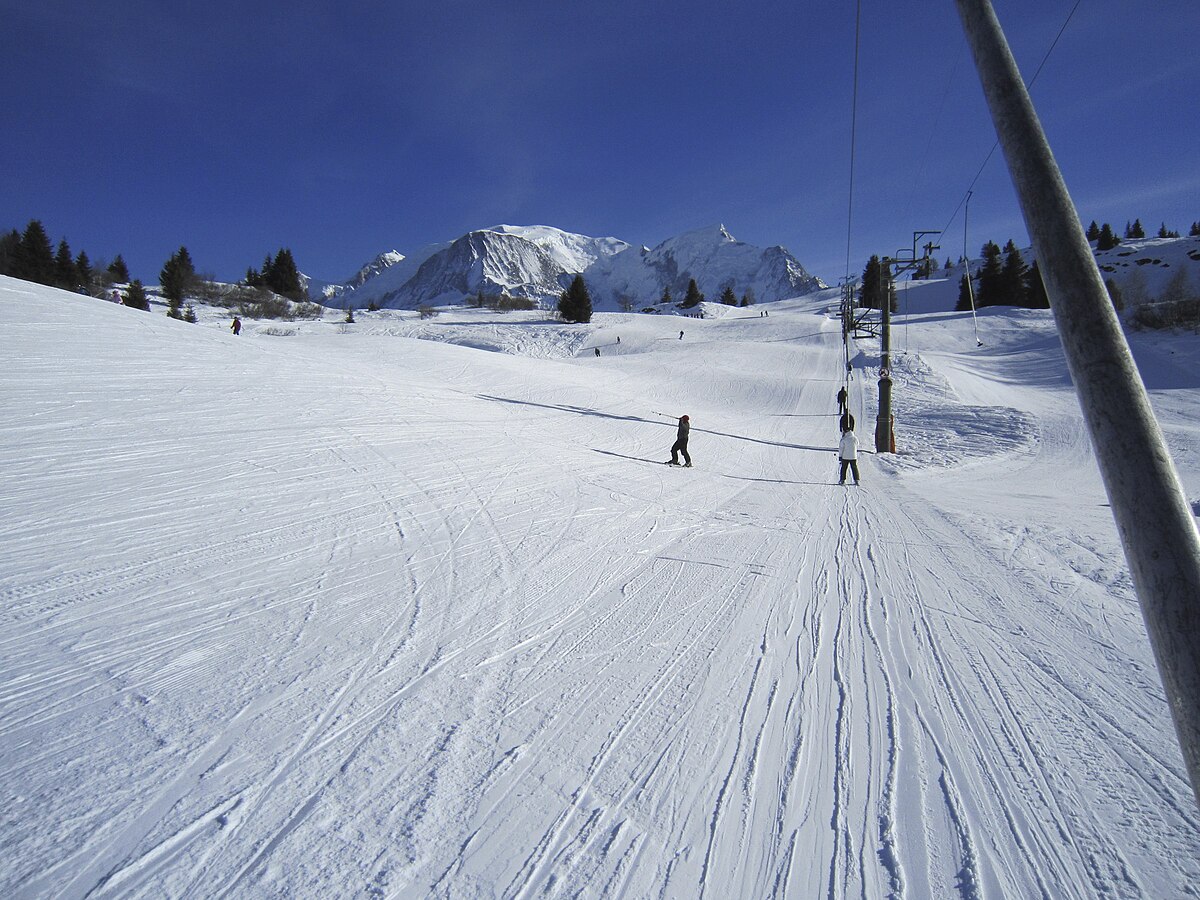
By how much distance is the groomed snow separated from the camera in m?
2.27

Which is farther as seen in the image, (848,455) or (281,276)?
(281,276)

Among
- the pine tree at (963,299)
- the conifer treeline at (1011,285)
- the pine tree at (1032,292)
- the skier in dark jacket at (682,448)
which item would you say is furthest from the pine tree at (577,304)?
the pine tree at (1032,292)

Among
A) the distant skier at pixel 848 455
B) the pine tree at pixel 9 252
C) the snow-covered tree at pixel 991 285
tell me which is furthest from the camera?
the snow-covered tree at pixel 991 285

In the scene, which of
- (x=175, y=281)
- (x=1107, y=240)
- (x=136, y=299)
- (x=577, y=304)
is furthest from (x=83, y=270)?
(x=1107, y=240)

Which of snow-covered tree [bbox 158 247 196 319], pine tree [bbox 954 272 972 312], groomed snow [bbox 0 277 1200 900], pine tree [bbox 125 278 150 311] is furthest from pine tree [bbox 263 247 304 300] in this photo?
pine tree [bbox 954 272 972 312]

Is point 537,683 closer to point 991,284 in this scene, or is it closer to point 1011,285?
point 1011,285

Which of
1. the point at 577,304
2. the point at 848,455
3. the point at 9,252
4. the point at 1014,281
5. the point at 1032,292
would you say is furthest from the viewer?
the point at 1014,281

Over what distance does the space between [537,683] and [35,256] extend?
7181cm

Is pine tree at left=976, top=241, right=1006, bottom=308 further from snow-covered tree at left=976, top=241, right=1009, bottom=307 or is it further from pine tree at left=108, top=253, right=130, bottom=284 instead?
pine tree at left=108, top=253, right=130, bottom=284

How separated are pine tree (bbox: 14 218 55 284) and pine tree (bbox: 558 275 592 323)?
47.8 metres

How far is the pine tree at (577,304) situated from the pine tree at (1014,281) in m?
50.0

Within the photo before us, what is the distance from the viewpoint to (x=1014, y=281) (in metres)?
60.8

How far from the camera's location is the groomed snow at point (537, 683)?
227 centimetres

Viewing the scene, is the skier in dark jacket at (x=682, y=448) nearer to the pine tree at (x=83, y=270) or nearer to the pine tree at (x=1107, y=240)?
the pine tree at (x=83, y=270)
